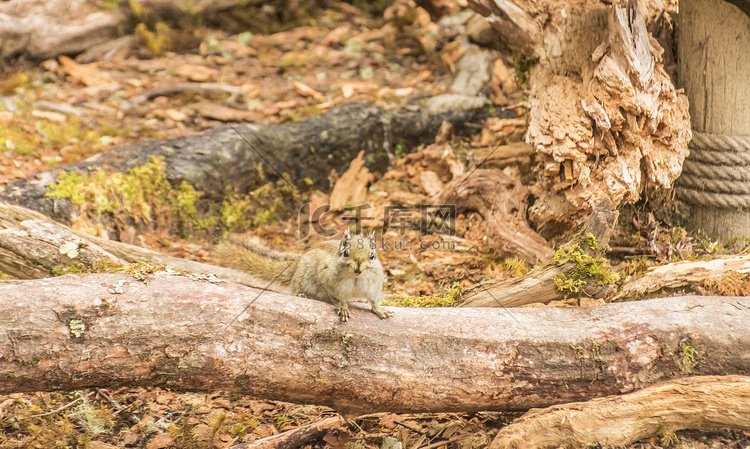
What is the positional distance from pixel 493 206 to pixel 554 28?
1465 millimetres

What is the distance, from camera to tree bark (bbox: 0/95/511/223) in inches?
173

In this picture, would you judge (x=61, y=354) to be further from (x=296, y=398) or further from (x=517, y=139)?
(x=517, y=139)

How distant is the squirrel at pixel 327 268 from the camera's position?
292 cm

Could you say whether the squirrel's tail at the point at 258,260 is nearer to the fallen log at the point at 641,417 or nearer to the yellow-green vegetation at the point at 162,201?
the yellow-green vegetation at the point at 162,201

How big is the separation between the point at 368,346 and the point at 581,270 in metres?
1.34

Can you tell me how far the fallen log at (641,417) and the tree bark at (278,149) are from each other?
3.51m

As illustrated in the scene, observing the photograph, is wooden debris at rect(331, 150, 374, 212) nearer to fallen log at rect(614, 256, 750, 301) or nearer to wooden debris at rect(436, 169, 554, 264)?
wooden debris at rect(436, 169, 554, 264)

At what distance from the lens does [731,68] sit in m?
3.70

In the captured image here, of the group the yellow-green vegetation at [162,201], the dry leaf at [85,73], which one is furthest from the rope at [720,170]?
the dry leaf at [85,73]

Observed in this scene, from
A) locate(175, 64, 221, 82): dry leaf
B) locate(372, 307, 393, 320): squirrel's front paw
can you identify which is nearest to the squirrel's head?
locate(372, 307, 393, 320): squirrel's front paw

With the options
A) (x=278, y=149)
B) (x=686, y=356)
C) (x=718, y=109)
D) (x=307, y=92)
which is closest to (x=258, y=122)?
(x=278, y=149)

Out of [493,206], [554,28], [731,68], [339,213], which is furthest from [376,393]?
[731,68]

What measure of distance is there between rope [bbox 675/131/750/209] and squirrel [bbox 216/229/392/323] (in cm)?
256

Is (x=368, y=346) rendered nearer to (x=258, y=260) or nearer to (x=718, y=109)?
(x=258, y=260)
